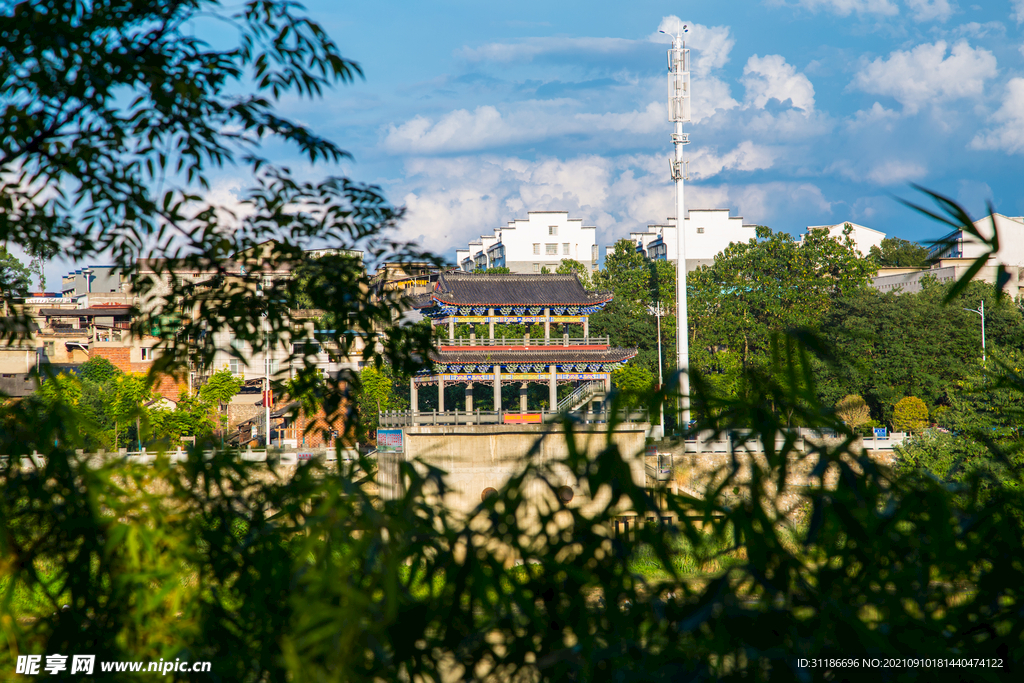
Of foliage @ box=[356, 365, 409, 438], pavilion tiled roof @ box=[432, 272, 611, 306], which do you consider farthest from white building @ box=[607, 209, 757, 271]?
foliage @ box=[356, 365, 409, 438]

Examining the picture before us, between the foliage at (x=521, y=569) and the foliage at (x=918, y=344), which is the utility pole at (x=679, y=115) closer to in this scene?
the foliage at (x=918, y=344)

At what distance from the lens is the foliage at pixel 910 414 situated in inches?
801

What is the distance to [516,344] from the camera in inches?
805

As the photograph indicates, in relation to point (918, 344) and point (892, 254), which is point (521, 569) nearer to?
point (918, 344)

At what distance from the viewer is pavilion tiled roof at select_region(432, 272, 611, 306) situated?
20344 millimetres

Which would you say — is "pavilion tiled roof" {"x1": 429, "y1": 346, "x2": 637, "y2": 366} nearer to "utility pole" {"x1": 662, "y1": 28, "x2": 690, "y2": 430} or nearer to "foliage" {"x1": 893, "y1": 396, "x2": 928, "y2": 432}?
"utility pole" {"x1": 662, "y1": 28, "x2": 690, "y2": 430}

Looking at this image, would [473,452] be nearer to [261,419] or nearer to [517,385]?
[517,385]

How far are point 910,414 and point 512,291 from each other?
36.6ft

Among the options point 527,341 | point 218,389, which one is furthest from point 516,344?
point 218,389

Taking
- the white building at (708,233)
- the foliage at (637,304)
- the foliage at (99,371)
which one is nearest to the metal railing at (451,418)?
the foliage at (637,304)

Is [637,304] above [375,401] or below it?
above

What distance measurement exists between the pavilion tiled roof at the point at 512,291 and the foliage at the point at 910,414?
27.5 ft

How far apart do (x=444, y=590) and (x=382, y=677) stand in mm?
172

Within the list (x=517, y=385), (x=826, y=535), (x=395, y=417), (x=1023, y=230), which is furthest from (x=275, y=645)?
(x=1023, y=230)
